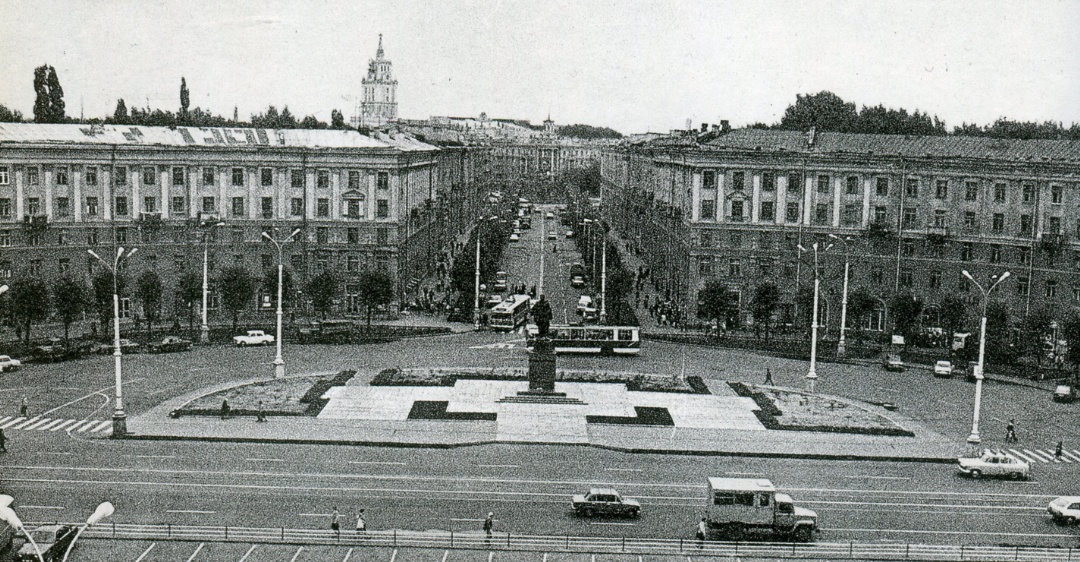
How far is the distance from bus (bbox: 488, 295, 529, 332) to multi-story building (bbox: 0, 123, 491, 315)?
10.1m

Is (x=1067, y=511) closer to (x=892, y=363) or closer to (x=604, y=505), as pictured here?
(x=604, y=505)

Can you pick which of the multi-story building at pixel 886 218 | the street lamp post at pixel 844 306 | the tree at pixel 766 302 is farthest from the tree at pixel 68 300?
the street lamp post at pixel 844 306

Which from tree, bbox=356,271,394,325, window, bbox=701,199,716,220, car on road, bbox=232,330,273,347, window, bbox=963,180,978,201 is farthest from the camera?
window, bbox=701,199,716,220

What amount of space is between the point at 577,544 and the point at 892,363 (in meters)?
44.1

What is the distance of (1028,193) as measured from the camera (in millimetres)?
84625

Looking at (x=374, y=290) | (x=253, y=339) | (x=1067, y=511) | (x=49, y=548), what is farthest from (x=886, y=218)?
(x=49, y=548)

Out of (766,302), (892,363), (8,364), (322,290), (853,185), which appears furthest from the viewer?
(853,185)

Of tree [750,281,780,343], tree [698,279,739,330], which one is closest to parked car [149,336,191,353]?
tree [698,279,739,330]

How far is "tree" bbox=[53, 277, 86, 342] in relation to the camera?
251 ft

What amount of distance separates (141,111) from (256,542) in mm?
101979

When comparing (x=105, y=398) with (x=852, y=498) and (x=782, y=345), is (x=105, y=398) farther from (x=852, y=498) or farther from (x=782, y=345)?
(x=782, y=345)

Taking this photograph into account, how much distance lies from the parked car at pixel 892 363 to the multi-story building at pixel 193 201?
40611 mm

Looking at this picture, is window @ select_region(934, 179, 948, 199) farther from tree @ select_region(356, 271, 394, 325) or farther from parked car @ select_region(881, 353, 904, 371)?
tree @ select_region(356, 271, 394, 325)

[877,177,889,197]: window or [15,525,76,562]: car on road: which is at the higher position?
[877,177,889,197]: window
